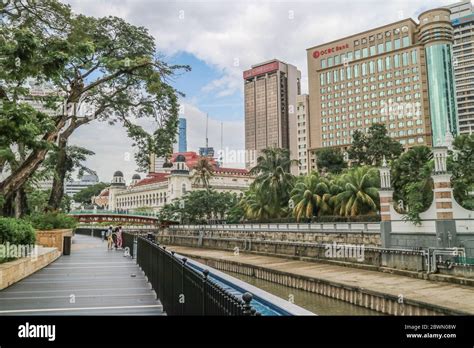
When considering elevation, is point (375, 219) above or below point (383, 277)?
above

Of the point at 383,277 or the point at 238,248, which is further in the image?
the point at 238,248

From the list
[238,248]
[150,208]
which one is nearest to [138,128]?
[238,248]

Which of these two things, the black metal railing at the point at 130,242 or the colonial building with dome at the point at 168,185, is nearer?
the black metal railing at the point at 130,242

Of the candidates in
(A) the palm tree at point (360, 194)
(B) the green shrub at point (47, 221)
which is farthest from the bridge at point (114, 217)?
(B) the green shrub at point (47, 221)

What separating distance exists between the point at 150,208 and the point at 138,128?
79.4 meters

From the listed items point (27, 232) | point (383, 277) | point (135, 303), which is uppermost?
point (27, 232)

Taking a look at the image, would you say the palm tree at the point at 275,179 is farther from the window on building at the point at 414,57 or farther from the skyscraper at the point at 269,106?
the skyscraper at the point at 269,106

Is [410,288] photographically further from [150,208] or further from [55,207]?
[150,208]

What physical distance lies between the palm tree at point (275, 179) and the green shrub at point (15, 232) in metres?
33.5

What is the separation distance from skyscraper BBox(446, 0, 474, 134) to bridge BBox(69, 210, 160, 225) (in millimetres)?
66864

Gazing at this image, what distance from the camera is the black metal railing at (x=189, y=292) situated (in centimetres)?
329

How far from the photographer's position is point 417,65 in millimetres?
88875

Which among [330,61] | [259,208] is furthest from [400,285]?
[330,61]
